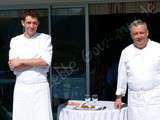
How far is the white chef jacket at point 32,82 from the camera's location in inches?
222

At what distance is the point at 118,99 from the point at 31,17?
4.44 ft

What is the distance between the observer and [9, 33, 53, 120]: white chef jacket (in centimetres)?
564

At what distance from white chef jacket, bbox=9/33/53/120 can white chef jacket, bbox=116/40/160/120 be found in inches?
35.9

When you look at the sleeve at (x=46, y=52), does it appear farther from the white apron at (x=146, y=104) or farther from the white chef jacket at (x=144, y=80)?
the white apron at (x=146, y=104)

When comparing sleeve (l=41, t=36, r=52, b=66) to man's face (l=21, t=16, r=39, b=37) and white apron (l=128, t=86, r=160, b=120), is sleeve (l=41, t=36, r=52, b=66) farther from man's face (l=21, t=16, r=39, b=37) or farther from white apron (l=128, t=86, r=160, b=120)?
white apron (l=128, t=86, r=160, b=120)

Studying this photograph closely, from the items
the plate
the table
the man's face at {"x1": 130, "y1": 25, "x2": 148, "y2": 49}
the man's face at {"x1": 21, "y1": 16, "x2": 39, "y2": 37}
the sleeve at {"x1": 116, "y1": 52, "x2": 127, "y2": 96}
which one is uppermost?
the man's face at {"x1": 21, "y1": 16, "x2": 39, "y2": 37}

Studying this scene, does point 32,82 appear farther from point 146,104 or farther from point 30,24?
point 146,104

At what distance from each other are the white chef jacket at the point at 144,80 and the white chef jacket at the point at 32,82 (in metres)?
0.91

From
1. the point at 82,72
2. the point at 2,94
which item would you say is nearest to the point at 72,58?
the point at 82,72

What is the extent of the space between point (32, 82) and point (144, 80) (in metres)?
1.22

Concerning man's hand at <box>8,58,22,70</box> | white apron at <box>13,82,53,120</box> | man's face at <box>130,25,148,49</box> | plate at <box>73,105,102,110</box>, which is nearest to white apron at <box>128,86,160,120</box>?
man's face at <box>130,25,148,49</box>

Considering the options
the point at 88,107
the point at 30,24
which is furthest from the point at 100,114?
the point at 30,24

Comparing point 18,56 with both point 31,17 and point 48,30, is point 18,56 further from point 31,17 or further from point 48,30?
point 48,30

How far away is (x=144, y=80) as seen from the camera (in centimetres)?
548
